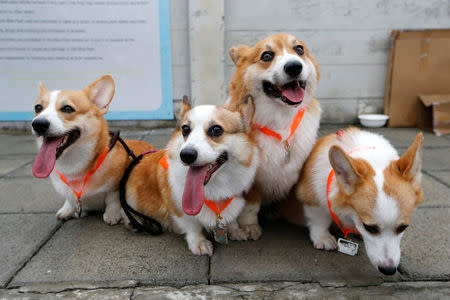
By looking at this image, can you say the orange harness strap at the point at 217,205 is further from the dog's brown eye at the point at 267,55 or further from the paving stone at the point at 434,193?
the paving stone at the point at 434,193

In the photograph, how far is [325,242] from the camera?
7.34 ft

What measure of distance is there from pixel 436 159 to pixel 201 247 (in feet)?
11.6

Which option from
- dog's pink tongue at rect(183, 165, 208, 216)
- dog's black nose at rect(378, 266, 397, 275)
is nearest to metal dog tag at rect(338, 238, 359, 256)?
dog's black nose at rect(378, 266, 397, 275)

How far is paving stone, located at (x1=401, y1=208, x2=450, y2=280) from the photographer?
6.41 feet

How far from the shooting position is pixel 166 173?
2352 mm

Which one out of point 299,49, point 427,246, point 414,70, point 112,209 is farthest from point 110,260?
point 414,70

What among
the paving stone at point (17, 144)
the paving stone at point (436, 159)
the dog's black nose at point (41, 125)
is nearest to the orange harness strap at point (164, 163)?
the dog's black nose at point (41, 125)

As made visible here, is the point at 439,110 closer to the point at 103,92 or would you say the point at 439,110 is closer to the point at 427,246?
the point at 427,246

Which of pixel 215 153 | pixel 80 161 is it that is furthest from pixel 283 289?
pixel 80 161

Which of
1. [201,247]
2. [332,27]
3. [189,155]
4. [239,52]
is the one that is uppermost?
[332,27]

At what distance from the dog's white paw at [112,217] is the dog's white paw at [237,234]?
915 millimetres

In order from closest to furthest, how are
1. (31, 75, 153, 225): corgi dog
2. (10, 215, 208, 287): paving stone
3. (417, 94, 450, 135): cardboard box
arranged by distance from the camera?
(10, 215, 208, 287): paving stone < (31, 75, 153, 225): corgi dog < (417, 94, 450, 135): cardboard box

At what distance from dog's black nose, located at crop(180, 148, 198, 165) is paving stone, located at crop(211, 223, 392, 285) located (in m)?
0.71

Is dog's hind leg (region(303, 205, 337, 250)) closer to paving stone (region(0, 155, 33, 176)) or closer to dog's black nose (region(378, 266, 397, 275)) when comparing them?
dog's black nose (region(378, 266, 397, 275))
